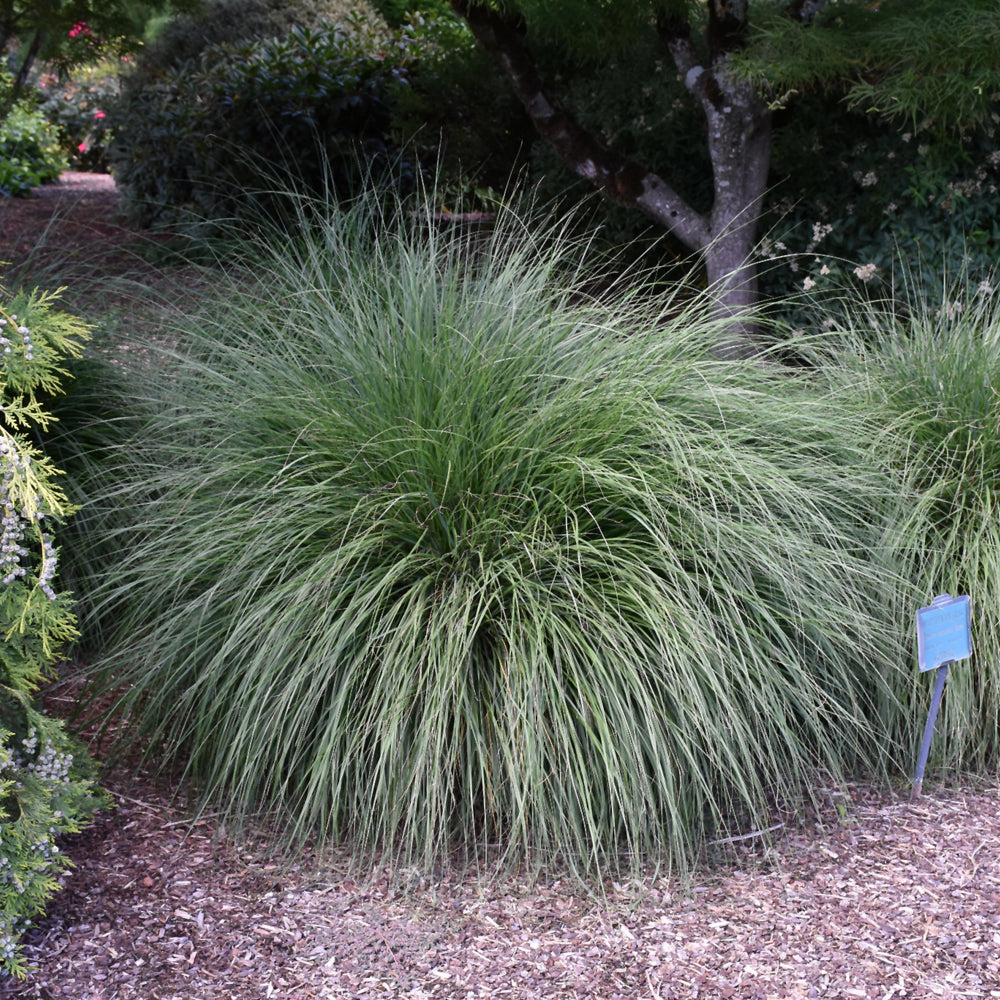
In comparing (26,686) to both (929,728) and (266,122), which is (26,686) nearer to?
(929,728)

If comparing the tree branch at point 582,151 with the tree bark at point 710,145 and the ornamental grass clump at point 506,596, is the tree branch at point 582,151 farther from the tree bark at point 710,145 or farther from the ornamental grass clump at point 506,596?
the ornamental grass clump at point 506,596

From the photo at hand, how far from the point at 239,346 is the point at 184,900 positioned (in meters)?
2.22

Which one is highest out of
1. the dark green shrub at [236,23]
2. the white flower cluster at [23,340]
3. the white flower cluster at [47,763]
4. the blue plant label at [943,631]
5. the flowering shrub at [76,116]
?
the flowering shrub at [76,116]

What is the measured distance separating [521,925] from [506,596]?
837mm

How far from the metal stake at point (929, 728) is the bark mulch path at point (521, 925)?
5.5 inches

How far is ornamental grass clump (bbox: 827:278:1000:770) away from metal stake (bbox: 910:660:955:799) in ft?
0.60

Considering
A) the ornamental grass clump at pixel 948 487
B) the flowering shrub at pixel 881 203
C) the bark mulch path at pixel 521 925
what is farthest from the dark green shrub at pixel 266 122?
the bark mulch path at pixel 521 925

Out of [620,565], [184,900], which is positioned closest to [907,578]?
[620,565]

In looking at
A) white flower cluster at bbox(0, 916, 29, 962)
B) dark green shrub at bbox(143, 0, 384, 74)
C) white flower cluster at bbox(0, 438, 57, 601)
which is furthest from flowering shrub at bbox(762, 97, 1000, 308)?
dark green shrub at bbox(143, 0, 384, 74)

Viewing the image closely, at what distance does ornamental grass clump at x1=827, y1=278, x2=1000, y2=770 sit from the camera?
10.2 feet

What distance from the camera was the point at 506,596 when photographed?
2.82 metres

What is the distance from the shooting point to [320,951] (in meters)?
2.34

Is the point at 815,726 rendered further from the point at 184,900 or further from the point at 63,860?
the point at 63,860

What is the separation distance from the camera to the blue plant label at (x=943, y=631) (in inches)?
106
